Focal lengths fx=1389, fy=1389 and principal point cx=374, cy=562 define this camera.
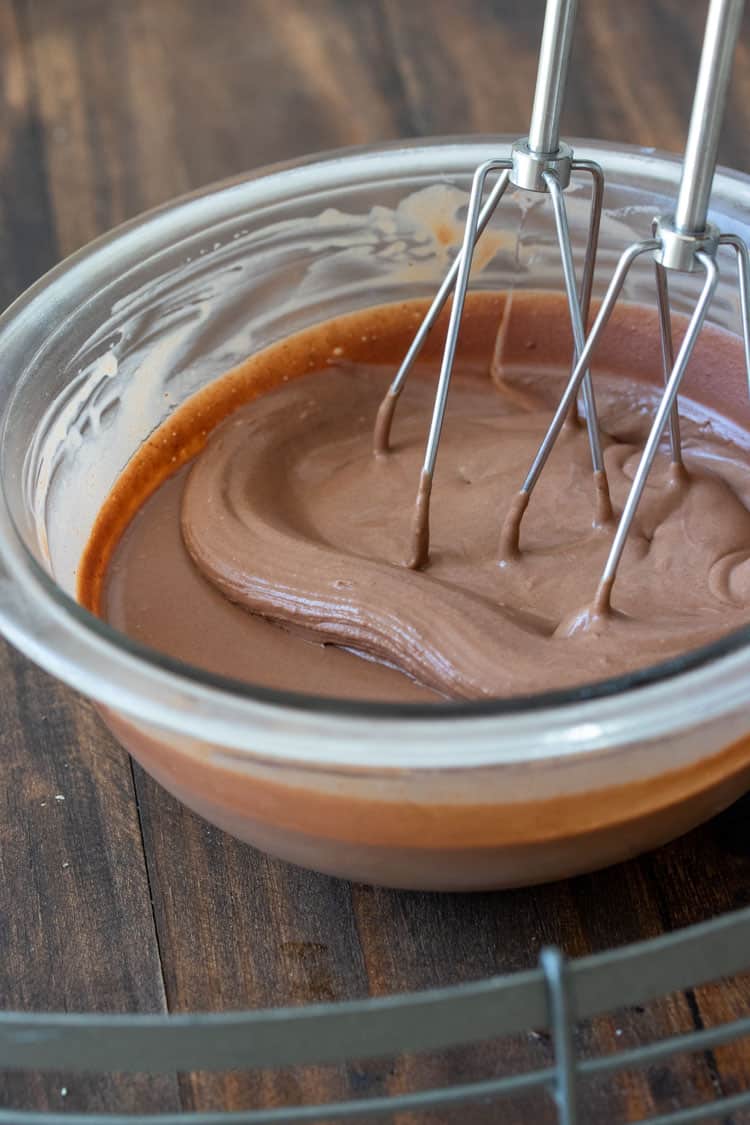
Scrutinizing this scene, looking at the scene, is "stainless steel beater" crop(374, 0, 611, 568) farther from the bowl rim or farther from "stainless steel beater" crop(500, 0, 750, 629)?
the bowl rim

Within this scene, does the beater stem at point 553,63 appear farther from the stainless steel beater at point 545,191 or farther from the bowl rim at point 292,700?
the bowl rim at point 292,700

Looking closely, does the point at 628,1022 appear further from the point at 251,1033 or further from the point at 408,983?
the point at 251,1033

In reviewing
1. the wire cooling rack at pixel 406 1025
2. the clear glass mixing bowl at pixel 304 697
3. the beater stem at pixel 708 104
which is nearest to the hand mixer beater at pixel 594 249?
the beater stem at pixel 708 104

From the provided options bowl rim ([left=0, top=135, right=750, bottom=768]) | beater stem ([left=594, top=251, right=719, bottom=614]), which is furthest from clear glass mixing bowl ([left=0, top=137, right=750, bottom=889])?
beater stem ([left=594, top=251, right=719, bottom=614])

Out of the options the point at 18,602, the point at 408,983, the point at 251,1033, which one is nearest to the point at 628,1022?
the point at 408,983

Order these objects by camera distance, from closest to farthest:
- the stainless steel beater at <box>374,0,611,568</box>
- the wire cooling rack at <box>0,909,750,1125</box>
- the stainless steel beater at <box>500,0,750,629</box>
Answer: the wire cooling rack at <box>0,909,750,1125</box> → the stainless steel beater at <box>500,0,750,629</box> → the stainless steel beater at <box>374,0,611,568</box>

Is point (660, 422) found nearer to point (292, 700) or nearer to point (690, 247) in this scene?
point (690, 247)
